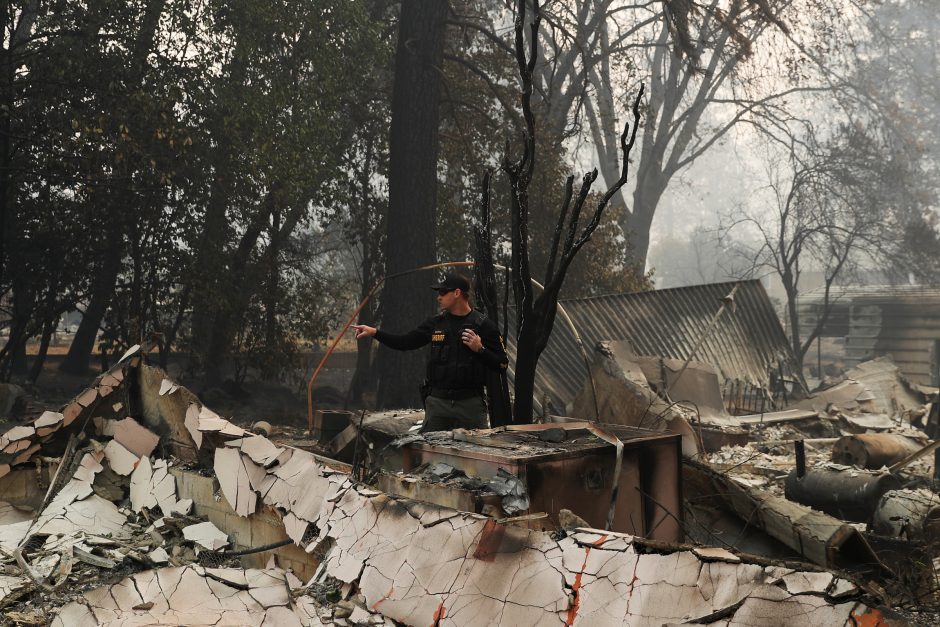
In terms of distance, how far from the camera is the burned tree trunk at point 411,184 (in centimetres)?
1162

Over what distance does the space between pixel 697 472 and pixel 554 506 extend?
1.44m

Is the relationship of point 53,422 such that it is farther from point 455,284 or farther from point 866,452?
point 866,452

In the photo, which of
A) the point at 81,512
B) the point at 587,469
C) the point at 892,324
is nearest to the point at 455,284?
the point at 587,469

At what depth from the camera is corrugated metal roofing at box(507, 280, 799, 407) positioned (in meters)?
10.9

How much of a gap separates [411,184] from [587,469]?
8.43m

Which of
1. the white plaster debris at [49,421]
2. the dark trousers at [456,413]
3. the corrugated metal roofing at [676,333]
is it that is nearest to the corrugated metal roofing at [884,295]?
the corrugated metal roofing at [676,333]

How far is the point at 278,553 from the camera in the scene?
4262 mm

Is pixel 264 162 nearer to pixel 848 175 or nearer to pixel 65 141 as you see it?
pixel 65 141

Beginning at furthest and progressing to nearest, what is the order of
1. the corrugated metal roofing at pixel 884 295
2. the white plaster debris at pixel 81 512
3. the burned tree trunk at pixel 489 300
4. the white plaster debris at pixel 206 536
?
the corrugated metal roofing at pixel 884 295
the burned tree trunk at pixel 489 300
the white plaster debris at pixel 81 512
the white plaster debris at pixel 206 536

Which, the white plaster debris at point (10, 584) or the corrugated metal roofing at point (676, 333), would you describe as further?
the corrugated metal roofing at point (676, 333)

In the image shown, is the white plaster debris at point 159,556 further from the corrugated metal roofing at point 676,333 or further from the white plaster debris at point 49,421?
the corrugated metal roofing at point 676,333

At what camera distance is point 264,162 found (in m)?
11.1

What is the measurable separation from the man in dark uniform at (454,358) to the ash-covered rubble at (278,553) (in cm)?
81

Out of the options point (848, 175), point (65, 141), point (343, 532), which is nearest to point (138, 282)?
point (65, 141)
